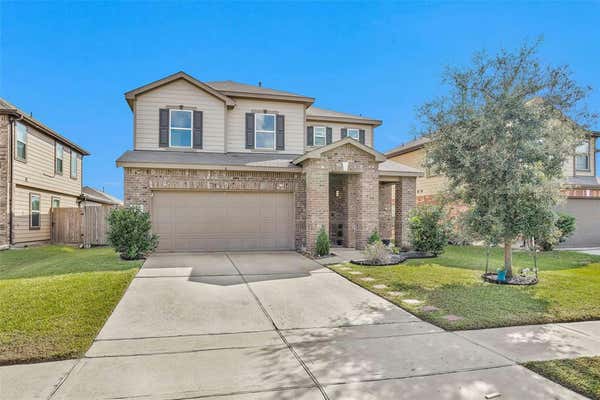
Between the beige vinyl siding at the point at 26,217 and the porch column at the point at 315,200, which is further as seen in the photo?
the beige vinyl siding at the point at 26,217

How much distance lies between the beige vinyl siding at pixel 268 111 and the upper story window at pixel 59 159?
1153 centimetres

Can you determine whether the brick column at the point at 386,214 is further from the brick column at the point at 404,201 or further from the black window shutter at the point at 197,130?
Answer: the black window shutter at the point at 197,130

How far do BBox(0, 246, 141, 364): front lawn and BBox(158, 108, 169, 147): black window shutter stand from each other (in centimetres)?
509

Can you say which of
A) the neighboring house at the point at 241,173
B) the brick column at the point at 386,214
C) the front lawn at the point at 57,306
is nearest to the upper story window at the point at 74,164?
the neighboring house at the point at 241,173

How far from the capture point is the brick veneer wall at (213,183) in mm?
11938

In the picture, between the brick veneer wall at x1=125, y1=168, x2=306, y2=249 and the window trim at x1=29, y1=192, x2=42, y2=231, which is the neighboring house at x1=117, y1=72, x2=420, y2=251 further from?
the window trim at x1=29, y1=192, x2=42, y2=231

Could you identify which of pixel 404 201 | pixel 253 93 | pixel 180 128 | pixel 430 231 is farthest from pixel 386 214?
pixel 180 128

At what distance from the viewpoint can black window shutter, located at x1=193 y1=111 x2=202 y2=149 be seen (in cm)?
1345

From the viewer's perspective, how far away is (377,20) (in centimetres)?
1519

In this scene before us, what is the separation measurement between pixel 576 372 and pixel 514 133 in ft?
18.0

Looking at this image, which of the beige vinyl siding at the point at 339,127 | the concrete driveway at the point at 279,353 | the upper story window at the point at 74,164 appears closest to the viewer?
the concrete driveway at the point at 279,353

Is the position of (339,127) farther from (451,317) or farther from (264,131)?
(451,317)

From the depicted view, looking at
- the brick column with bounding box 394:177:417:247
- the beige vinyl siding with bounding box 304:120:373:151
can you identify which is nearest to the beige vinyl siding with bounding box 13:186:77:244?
the beige vinyl siding with bounding box 304:120:373:151

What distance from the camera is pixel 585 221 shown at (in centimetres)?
1789
